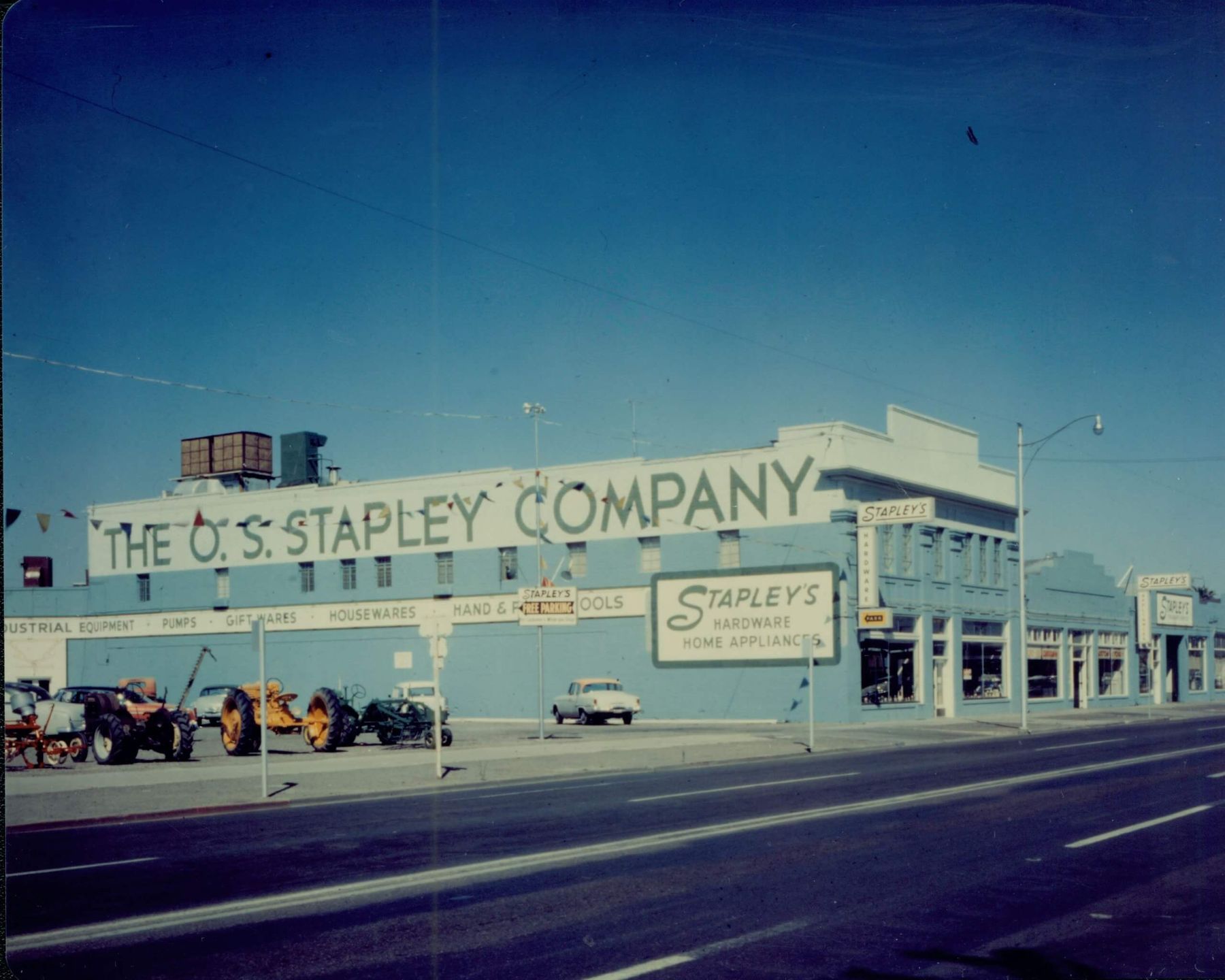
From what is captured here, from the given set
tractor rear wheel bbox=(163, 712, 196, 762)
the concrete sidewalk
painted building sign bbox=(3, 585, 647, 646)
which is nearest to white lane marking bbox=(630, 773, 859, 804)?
the concrete sidewalk

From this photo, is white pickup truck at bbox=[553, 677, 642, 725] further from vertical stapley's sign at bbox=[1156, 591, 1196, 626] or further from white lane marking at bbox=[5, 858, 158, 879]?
vertical stapley's sign at bbox=[1156, 591, 1196, 626]

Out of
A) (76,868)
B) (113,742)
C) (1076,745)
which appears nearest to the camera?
(76,868)

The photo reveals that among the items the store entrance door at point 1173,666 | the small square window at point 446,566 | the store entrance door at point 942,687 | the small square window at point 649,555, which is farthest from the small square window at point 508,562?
the store entrance door at point 1173,666

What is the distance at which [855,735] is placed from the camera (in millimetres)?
36438

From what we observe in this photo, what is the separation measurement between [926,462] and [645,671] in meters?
13.2

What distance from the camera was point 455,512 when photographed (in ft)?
168

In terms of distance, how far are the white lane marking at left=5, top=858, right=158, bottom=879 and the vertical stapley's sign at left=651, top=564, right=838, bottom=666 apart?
3111cm

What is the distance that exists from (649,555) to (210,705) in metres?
16.6

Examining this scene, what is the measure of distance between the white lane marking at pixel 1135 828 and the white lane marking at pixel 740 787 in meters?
6.40

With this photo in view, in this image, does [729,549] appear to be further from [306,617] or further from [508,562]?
[306,617]

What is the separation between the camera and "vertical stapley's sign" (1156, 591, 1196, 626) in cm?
→ 6372

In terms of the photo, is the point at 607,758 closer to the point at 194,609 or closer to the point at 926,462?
the point at 926,462

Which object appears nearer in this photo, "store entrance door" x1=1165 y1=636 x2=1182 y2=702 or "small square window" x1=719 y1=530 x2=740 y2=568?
"small square window" x1=719 y1=530 x2=740 y2=568

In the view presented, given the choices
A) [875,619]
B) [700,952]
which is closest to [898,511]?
[875,619]
